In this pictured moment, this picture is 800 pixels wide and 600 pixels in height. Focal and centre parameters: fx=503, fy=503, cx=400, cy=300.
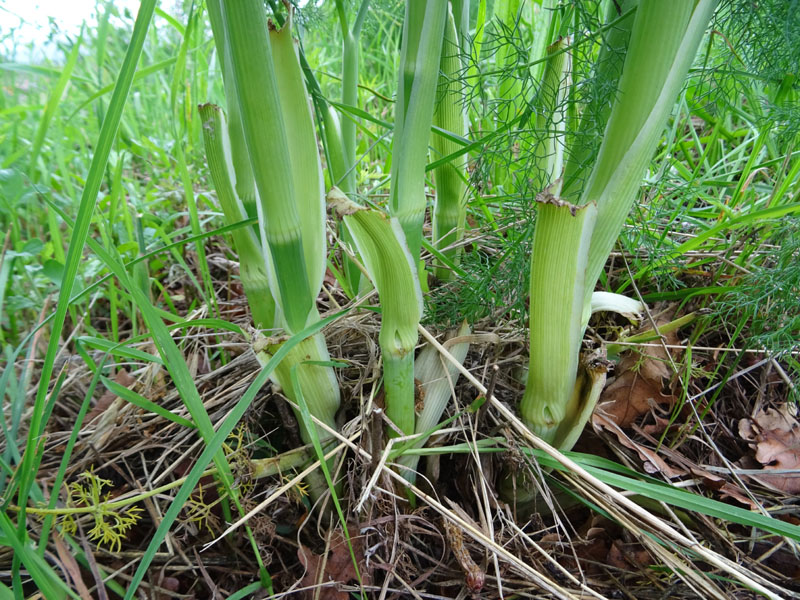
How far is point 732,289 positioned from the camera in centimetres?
80

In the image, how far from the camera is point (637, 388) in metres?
0.83

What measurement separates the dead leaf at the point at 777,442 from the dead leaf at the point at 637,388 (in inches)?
5.1

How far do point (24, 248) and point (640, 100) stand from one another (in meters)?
1.24

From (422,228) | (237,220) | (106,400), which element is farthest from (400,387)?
(106,400)

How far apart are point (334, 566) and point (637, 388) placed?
0.55m

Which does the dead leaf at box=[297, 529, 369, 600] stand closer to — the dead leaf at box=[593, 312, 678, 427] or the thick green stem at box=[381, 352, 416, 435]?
the thick green stem at box=[381, 352, 416, 435]

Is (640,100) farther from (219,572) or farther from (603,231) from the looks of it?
(219,572)

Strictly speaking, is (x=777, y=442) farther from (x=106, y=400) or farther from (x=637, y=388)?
(x=106, y=400)

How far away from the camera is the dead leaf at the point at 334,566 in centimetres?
65

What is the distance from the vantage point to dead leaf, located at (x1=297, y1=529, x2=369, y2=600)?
65cm

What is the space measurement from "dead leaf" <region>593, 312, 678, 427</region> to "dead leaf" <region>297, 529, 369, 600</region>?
43cm

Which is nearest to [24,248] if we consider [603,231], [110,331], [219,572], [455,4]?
[110,331]

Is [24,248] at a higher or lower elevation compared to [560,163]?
lower

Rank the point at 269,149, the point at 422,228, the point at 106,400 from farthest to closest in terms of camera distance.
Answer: the point at 106,400
the point at 422,228
the point at 269,149
